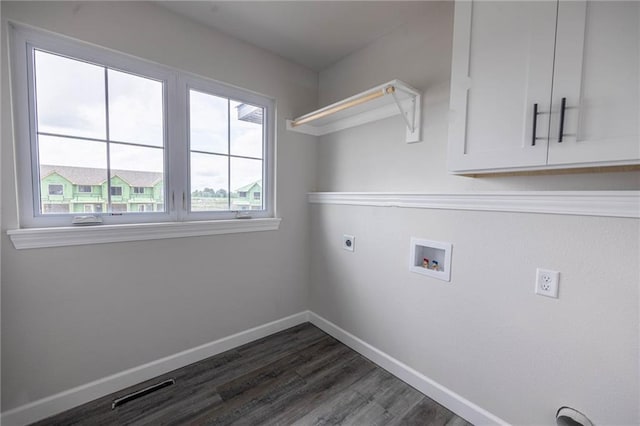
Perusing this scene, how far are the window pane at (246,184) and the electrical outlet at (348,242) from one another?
805 mm

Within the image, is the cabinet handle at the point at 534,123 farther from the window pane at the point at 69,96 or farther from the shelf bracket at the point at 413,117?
the window pane at the point at 69,96

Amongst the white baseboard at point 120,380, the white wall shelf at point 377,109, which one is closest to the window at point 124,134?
the white wall shelf at point 377,109

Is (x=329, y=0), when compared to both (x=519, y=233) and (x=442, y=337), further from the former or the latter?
(x=442, y=337)

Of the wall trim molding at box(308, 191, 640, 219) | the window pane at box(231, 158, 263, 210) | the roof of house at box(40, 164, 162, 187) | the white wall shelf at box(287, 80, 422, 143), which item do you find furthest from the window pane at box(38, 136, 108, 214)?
the wall trim molding at box(308, 191, 640, 219)

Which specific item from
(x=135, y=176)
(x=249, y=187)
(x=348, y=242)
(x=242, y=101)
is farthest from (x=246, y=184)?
(x=348, y=242)

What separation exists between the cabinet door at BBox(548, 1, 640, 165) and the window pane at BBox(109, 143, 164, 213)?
2.21m

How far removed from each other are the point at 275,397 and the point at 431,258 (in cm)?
136

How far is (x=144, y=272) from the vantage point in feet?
5.81

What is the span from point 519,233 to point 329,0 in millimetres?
1752

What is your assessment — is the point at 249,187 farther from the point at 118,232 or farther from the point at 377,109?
the point at 377,109

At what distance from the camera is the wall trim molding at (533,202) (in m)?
1.06

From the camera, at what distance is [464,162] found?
1312 mm

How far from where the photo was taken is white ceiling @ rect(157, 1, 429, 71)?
5.61 feet

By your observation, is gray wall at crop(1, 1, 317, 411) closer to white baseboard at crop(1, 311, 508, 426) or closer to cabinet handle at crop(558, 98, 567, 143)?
white baseboard at crop(1, 311, 508, 426)
